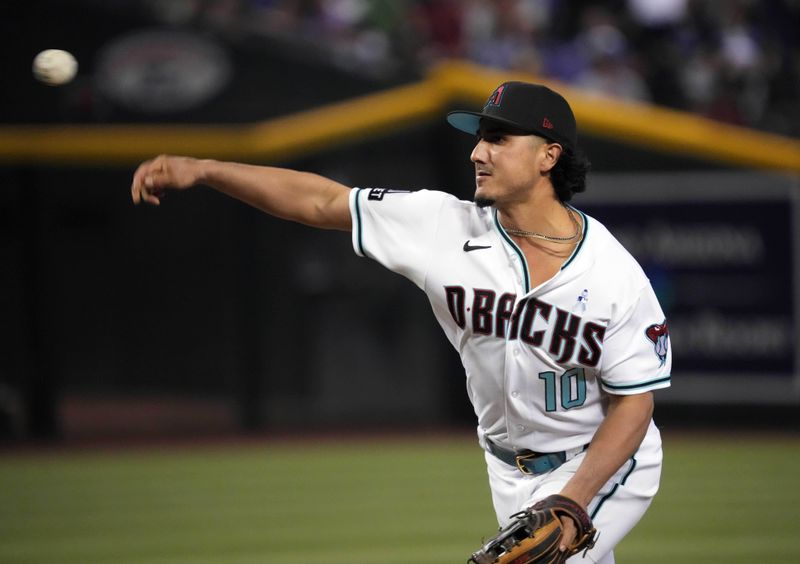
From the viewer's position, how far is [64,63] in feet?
16.3

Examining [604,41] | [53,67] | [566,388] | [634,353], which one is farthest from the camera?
[604,41]

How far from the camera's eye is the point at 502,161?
12.6ft

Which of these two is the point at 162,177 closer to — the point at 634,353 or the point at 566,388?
the point at 566,388

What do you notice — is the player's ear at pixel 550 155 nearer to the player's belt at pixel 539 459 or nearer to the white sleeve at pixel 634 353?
the white sleeve at pixel 634 353

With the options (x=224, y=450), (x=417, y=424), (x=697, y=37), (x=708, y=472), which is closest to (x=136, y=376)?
(x=224, y=450)

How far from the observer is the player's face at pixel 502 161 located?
3830 mm

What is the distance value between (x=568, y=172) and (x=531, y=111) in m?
0.31

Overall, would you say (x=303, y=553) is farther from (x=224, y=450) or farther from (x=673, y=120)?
(x=673, y=120)

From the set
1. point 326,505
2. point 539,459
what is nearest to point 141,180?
point 539,459

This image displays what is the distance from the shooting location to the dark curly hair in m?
4.00

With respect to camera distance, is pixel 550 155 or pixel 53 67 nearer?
pixel 550 155

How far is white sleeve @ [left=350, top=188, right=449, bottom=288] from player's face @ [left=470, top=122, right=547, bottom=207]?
7.8 inches

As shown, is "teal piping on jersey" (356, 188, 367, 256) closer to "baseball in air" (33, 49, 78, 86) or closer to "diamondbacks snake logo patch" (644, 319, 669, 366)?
"diamondbacks snake logo patch" (644, 319, 669, 366)

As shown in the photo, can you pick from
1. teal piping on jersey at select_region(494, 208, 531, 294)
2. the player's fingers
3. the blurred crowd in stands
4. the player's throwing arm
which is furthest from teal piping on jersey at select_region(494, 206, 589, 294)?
the blurred crowd in stands
